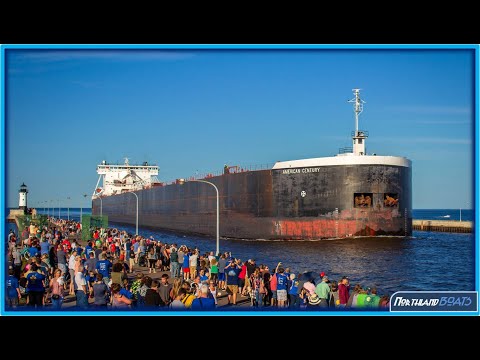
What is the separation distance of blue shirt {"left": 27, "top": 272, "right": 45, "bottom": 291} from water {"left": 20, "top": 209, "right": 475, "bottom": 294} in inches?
496

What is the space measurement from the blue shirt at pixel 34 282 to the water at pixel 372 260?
12610 millimetres

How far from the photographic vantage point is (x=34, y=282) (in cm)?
1334

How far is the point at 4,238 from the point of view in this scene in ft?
43.4

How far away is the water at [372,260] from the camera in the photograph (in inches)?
971

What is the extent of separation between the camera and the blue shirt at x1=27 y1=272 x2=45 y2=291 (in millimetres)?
13325

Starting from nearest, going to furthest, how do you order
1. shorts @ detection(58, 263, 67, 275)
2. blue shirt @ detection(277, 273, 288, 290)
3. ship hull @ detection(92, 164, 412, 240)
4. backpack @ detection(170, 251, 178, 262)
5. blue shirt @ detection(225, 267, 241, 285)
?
blue shirt @ detection(277, 273, 288, 290) → blue shirt @ detection(225, 267, 241, 285) → shorts @ detection(58, 263, 67, 275) → backpack @ detection(170, 251, 178, 262) → ship hull @ detection(92, 164, 412, 240)

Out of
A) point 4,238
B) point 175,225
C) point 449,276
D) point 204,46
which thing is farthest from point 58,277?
point 175,225

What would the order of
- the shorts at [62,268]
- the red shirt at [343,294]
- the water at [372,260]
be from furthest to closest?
the water at [372,260] → the shorts at [62,268] → the red shirt at [343,294]

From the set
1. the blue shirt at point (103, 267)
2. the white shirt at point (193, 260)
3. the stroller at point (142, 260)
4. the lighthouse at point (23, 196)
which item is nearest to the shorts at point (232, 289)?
the white shirt at point (193, 260)

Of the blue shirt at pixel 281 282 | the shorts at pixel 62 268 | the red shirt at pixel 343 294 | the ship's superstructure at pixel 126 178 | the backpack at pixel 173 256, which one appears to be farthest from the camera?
the ship's superstructure at pixel 126 178

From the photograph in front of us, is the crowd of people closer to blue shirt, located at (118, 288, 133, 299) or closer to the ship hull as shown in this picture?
blue shirt, located at (118, 288, 133, 299)

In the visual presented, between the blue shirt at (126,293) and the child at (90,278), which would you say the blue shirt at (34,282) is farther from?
the blue shirt at (126,293)

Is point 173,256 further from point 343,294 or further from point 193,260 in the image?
point 343,294

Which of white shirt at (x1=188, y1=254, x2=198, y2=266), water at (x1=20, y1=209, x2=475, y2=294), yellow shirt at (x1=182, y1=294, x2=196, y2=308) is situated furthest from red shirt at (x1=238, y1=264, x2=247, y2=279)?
water at (x1=20, y1=209, x2=475, y2=294)
